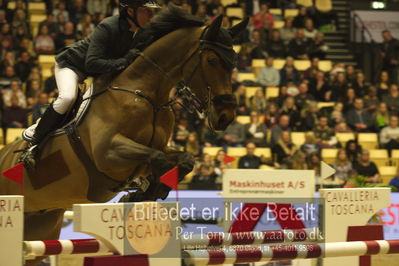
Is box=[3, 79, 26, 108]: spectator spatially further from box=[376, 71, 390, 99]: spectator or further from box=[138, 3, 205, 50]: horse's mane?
box=[376, 71, 390, 99]: spectator

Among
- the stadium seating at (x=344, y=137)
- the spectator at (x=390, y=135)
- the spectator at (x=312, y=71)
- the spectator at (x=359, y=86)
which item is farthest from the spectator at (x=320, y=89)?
the spectator at (x=390, y=135)

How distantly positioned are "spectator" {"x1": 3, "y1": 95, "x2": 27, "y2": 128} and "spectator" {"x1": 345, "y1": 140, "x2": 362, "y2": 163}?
16.5 ft

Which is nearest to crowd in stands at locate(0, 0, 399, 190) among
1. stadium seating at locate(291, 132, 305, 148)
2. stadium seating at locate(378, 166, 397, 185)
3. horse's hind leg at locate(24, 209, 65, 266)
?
stadium seating at locate(291, 132, 305, 148)

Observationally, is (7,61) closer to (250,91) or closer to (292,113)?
(250,91)

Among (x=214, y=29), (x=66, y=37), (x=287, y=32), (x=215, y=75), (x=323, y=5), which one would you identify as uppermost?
(x=323, y=5)

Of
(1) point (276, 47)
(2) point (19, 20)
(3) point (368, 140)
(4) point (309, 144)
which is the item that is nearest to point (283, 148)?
(4) point (309, 144)

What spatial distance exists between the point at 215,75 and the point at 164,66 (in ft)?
1.39

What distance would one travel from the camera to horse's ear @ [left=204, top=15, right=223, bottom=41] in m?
5.16

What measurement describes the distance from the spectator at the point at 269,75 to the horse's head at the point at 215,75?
28.0 ft

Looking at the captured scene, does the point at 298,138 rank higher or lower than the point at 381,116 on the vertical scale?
lower

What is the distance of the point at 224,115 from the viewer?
197 inches

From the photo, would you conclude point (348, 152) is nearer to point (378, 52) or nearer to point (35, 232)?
point (378, 52)

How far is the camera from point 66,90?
5410 mm

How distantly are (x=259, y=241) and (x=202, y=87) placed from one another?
3.76ft
